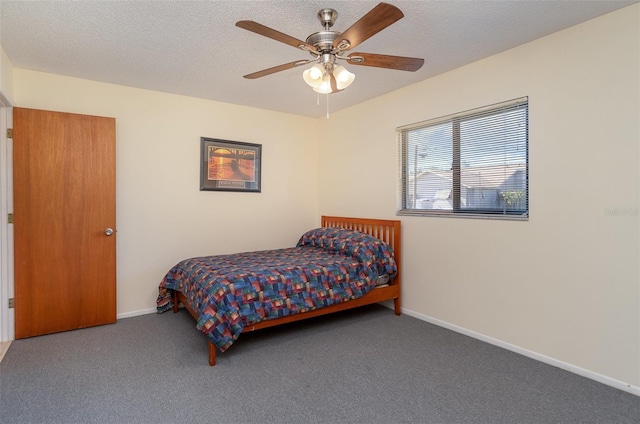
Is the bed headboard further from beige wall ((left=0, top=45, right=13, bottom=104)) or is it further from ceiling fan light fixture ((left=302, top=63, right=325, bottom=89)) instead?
beige wall ((left=0, top=45, right=13, bottom=104))

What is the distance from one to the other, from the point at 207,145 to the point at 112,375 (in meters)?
2.47

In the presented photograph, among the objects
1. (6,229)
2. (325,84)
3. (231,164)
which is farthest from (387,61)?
(6,229)

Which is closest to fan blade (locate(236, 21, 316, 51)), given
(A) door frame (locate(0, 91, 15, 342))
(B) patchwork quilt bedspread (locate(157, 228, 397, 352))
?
(B) patchwork quilt bedspread (locate(157, 228, 397, 352))

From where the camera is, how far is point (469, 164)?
304 cm

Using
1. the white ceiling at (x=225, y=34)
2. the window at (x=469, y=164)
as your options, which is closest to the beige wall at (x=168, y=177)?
the white ceiling at (x=225, y=34)

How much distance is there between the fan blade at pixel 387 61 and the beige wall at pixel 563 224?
112cm

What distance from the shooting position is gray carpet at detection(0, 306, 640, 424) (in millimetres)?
1862

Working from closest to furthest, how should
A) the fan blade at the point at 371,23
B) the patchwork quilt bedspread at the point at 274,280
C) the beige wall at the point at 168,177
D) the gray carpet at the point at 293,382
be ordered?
the fan blade at the point at 371,23, the gray carpet at the point at 293,382, the patchwork quilt bedspread at the point at 274,280, the beige wall at the point at 168,177

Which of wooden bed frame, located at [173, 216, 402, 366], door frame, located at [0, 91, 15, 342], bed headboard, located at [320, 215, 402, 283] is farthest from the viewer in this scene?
bed headboard, located at [320, 215, 402, 283]

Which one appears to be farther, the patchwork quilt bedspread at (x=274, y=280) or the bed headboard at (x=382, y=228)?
the bed headboard at (x=382, y=228)

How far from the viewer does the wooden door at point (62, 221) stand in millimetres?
2889

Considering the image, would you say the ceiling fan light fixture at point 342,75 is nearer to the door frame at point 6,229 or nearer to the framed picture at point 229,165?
the framed picture at point 229,165

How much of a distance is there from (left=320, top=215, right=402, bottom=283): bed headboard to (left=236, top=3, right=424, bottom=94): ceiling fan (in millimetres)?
1770

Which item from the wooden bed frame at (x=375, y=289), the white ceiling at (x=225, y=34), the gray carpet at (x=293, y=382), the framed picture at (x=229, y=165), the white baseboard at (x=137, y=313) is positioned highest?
the white ceiling at (x=225, y=34)
